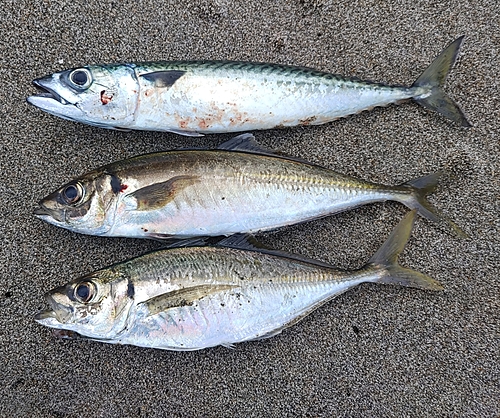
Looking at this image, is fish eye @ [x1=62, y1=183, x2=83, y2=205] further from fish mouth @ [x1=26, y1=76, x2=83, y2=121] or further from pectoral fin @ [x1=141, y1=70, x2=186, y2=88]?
pectoral fin @ [x1=141, y1=70, x2=186, y2=88]

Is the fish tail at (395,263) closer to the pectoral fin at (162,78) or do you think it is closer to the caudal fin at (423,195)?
the caudal fin at (423,195)

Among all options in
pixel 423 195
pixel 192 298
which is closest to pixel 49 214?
pixel 192 298

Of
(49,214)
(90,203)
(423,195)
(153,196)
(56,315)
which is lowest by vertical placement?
(56,315)

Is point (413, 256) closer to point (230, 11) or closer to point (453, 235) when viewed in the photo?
point (453, 235)

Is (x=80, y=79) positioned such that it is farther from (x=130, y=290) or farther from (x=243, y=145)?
(x=130, y=290)

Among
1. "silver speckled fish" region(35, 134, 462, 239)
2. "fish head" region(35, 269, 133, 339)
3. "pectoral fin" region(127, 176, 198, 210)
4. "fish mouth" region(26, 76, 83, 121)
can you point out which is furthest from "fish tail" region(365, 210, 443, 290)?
"fish mouth" region(26, 76, 83, 121)

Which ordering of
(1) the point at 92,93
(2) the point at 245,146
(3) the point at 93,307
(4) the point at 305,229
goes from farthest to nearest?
(4) the point at 305,229, (2) the point at 245,146, (1) the point at 92,93, (3) the point at 93,307
